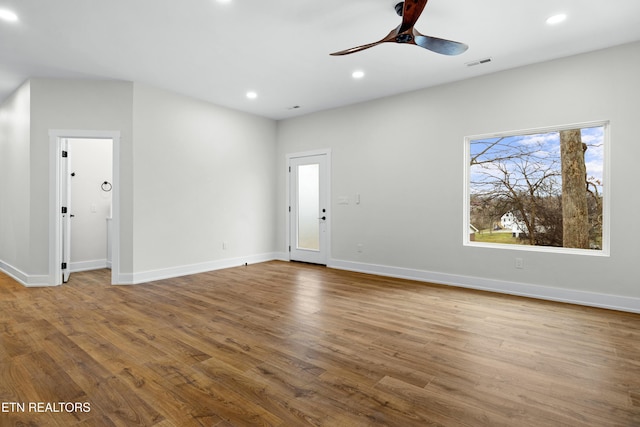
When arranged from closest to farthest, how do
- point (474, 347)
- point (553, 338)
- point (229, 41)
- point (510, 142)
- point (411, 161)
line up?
point (474, 347) → point (553, 338) → point (229, 41) → point (510, 142) → point (411, 161)

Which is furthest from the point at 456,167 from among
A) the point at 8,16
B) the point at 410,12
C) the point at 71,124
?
the point at 71,124

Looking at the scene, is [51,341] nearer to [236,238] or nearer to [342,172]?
[236,238]

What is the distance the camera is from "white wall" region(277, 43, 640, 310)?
3.62 m

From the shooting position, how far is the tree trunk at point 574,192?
3.99 m

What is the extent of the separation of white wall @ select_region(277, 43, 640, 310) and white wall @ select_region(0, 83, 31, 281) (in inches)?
164

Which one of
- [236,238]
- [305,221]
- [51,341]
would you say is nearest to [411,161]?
[305,221]

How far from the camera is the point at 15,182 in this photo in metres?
5.05

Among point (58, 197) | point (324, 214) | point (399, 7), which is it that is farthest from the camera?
point (324, 214)

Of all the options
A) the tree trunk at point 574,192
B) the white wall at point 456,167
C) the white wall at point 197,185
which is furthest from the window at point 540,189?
the white wall at point 197,185

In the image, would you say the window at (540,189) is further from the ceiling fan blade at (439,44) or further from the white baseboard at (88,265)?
the white baseboard at (88,265)

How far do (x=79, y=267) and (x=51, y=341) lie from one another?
372 cm

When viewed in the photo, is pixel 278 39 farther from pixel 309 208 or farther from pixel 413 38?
pixel 309 208

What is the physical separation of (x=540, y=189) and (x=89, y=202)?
7471 mm

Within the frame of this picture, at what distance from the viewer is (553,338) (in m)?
2.84
